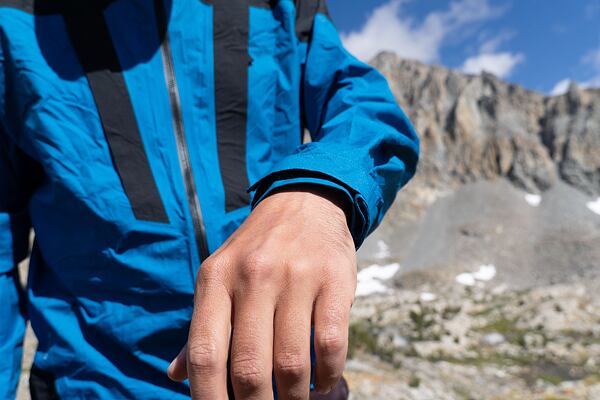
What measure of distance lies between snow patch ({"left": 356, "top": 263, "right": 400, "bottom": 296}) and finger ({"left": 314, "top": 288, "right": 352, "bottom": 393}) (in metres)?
44.2

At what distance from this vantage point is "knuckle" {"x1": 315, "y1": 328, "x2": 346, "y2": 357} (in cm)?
81

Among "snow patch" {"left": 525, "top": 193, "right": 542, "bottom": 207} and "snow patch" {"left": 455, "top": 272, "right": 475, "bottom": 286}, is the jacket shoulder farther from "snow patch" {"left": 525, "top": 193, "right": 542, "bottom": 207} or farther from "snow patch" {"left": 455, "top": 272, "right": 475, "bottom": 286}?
"snow patch" {"left": 525, "top": 193, "right": 542, "bottom": 207}

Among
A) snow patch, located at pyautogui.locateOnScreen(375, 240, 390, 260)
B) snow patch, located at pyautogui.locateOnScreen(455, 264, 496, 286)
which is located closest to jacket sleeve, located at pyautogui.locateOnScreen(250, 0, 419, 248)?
snow patch, located at pyautogui.locateOnScreen(455, 264, 496, 286)

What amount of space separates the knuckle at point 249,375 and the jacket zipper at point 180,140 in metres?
0.75

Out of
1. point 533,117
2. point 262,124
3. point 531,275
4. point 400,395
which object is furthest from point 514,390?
point 533,117

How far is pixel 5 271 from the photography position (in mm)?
1778

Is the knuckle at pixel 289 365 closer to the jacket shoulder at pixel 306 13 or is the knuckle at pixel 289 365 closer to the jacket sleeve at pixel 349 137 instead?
the jacket sleeve at pixel 349 137

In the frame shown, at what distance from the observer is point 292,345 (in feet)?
2.62

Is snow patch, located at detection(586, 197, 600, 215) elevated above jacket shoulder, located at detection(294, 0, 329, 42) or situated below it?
above

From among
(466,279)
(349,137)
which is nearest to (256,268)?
(349,137)

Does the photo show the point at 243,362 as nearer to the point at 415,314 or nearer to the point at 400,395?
the point at 400,395

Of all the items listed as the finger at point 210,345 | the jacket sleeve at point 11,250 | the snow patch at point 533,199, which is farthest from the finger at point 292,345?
the snow patch at point 533,199

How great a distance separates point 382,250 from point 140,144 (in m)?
53.9

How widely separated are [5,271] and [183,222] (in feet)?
3.08
